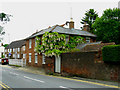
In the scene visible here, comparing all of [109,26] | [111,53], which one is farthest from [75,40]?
[111,53]

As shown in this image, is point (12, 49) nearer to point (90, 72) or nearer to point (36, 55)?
point (36, 55)

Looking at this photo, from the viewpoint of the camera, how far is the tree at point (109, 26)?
39.2 m

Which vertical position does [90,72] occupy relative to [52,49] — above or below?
below

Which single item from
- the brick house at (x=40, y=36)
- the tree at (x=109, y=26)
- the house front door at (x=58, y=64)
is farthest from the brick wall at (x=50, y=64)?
the tree at (x=109, y=26)

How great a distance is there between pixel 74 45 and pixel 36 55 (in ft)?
26.8

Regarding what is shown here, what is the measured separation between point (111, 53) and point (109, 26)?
28797 millimetres

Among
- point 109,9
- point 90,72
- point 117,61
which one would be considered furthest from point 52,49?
point 109,9

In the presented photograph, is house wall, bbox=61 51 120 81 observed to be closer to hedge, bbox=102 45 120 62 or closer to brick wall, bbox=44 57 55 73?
hedge, bbox=102 45 120 62

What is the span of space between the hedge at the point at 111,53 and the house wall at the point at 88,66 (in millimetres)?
564

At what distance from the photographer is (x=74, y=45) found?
2730 cm

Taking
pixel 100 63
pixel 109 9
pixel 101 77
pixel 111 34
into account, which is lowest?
pixel 101 77

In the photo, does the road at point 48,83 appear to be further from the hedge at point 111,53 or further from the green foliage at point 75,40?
the green foliage at point 75,40

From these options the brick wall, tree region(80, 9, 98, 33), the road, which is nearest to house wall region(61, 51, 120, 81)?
the road

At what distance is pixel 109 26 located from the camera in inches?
1567
